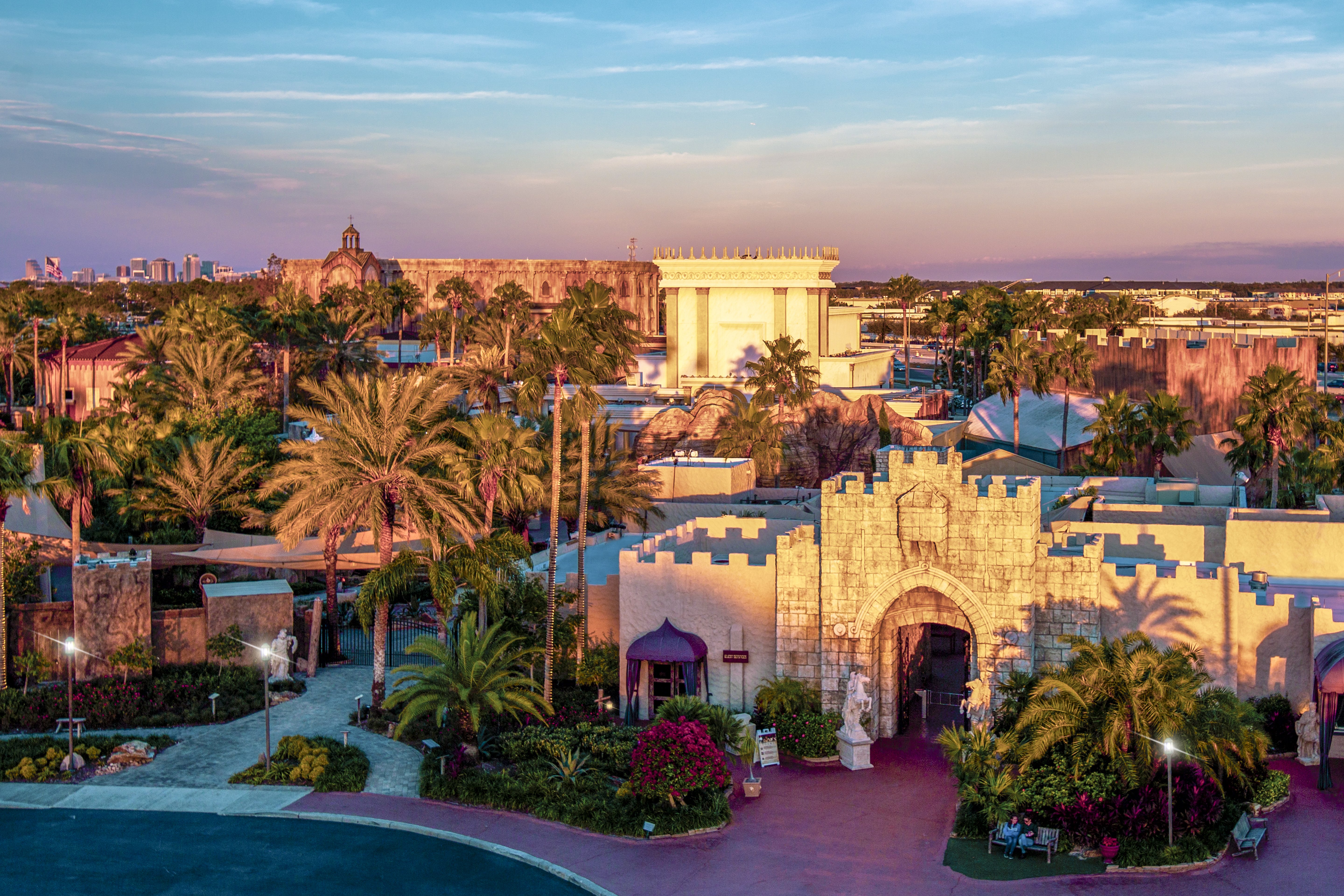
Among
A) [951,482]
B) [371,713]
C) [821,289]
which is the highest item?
[821,289]

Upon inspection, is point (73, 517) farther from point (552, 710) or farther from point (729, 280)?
point (729, 280)

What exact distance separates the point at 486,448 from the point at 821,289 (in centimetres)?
4620

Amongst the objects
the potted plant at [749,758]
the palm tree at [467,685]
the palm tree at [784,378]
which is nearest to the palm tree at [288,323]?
the palm tree at [784,378]

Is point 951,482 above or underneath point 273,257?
underneath

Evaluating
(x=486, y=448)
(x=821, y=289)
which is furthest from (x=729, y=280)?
(x=486, y=448)

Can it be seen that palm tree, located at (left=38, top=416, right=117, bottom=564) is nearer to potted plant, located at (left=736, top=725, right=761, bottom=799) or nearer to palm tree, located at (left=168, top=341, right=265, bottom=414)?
palm tree, located at (left=168, top=341, right=265, bottom=414)

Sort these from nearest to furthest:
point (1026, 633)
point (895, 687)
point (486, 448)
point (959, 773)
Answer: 1. point (959, 773)
2. point (1026, 633)
3. point (895, 687)
4. point (486, 448)

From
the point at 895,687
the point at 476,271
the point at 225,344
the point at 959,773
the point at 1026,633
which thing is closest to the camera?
the point at 959,773

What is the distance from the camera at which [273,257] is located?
144750mm

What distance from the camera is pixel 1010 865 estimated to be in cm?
2133

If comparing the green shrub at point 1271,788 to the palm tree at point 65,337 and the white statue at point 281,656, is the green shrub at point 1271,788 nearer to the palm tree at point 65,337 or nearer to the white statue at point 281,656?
the white statue at point 281,656

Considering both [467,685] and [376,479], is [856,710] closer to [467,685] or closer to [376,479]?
[467,685]

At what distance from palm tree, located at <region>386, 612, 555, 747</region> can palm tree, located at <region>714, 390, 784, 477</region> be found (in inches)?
1021

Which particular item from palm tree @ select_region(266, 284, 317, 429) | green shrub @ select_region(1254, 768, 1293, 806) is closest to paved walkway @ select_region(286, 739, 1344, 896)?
green shrub @ select_region(1254, 768, 1293, 806)
